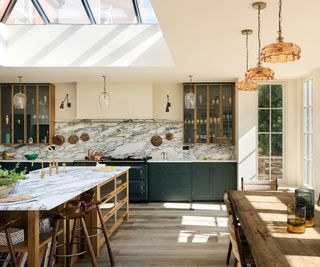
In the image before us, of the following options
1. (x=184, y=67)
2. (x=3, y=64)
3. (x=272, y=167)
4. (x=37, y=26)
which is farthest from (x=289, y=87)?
(x=3, y=64)

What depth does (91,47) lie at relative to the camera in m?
6.15

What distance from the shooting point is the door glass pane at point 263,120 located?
24.8 feet

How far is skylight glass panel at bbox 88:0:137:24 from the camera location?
5980 mm

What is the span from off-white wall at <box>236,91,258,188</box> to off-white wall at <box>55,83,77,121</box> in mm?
3581

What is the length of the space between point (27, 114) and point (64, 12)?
8.74 feet

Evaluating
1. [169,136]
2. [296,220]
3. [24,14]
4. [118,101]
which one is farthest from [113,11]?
[296,220]

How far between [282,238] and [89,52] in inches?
183

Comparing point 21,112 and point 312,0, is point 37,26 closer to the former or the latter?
point 21,112

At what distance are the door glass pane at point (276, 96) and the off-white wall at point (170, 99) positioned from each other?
1933 millimetres

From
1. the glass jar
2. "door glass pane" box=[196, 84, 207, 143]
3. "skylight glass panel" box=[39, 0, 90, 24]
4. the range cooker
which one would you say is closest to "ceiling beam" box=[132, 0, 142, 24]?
"skylight glass panel" box=[39, 0, 90, 24]

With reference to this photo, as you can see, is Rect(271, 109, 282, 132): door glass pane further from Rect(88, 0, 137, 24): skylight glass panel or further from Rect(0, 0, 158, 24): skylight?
Rect(88, 0, 137, 24): skylight glass panel

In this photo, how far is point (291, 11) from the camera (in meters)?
3.46

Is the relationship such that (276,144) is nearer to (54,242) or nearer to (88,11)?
(88,11)

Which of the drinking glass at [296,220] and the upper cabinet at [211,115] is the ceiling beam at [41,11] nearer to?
the upper cabinet at [211,115]
